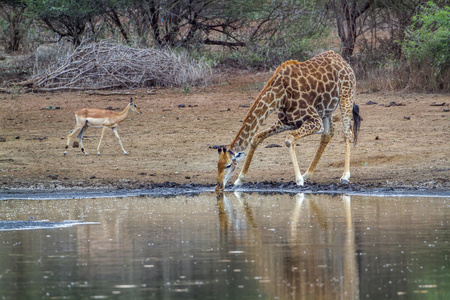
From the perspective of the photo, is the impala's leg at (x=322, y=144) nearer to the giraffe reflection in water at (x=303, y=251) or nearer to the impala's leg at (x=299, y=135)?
the impala's leg at (x=299, y=135)

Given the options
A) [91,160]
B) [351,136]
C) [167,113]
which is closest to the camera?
[351,136]

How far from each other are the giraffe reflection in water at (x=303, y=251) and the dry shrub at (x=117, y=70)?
9384 mm

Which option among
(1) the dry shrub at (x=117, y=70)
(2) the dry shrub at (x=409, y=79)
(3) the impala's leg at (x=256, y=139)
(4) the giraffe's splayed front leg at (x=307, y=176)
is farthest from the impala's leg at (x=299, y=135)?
(1) the dry shrub at (x=117, y=70)

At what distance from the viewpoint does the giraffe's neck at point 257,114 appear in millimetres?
11344

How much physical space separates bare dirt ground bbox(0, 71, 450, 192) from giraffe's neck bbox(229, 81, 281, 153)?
1114 mm

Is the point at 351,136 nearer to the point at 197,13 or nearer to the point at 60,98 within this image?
the point at 60,98

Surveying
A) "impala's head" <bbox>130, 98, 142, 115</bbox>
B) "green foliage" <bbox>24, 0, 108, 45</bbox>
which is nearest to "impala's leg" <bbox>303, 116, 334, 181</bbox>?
"impala's head" <bbox>130, 98, 142, 115</bbox>

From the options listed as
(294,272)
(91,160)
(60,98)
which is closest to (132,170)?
(91,160)

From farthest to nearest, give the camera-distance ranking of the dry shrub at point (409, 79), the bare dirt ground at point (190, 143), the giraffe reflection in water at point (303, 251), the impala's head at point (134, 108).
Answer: the dry shrub at point (409, 79)
the impala's head at point (134, 108)
the bare dirt ground at point (190, 143)
the giraffe reflection in water at point (303, 251)

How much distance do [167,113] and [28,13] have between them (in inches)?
225

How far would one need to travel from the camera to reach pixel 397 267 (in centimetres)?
620

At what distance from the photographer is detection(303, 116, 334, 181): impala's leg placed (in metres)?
12.1

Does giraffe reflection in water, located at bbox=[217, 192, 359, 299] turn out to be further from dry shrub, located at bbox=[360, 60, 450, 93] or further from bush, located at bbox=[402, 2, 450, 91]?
dry shrub, located at bbox=[360, 60, 450, 93]

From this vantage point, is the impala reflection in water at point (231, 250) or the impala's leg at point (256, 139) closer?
the impala reflection in water at point (231, 250)
